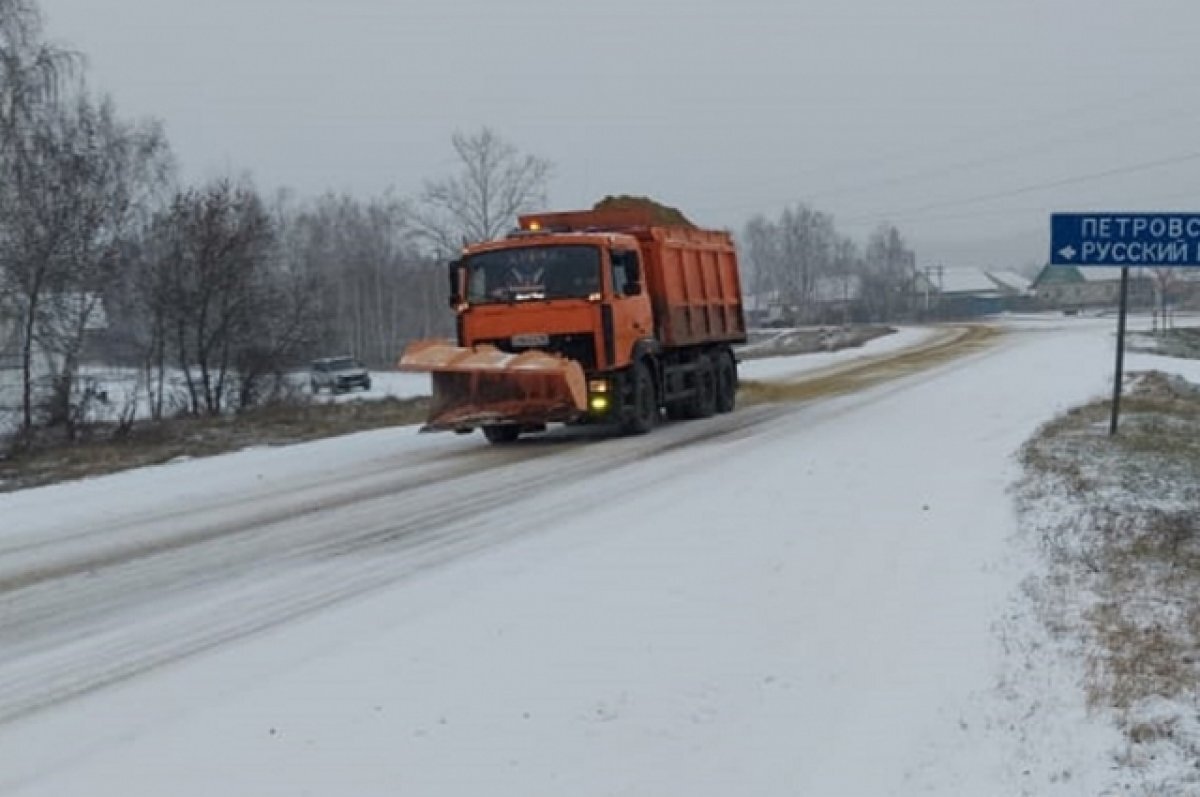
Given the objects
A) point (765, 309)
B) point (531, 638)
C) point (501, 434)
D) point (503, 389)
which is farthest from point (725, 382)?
point (765, 309)

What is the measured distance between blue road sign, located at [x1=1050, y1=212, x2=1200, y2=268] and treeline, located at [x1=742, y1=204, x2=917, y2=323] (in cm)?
10580

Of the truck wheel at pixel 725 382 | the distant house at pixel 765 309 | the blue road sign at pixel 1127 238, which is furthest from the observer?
the distant house at pixel 765 309

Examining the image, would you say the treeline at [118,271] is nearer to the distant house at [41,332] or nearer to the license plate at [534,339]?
the distant house at [41,332]

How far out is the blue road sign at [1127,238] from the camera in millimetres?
15648

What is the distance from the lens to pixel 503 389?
17469 mm

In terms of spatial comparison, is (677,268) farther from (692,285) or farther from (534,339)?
(534,339)

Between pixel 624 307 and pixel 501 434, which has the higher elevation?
pixel 624 307

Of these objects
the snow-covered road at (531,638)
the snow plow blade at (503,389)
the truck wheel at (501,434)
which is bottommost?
the truck wheel at (501,434)

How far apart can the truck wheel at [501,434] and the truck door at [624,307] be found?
6.04 ft

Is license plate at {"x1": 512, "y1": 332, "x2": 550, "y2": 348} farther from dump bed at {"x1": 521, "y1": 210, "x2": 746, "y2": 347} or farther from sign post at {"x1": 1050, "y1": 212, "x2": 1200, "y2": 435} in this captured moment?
sign post at {"x1": 1050, "y1": 212, "x2": 1200, "y2": 435}

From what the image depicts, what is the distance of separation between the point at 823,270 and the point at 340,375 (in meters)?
103

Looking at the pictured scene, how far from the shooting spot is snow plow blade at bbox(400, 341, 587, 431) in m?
17.3

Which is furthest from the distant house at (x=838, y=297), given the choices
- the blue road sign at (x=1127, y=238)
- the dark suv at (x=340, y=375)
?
the blue road sign at (x=1127, y=238)

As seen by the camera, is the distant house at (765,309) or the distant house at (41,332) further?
the distant house at (765,309)
